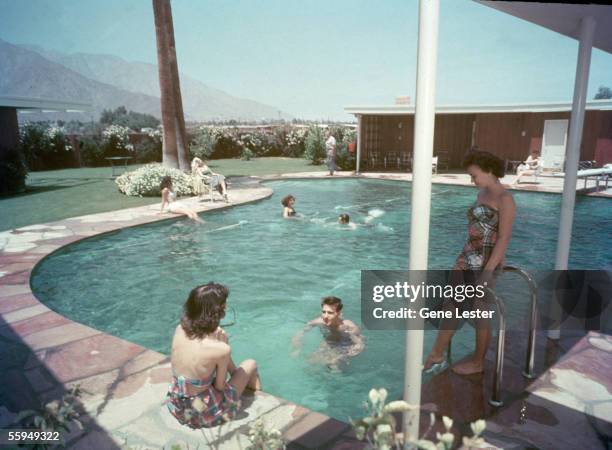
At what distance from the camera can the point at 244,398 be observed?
11.5ft

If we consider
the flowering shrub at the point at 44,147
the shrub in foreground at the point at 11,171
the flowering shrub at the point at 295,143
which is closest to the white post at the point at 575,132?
the shrub in foreground at the point at 11,171

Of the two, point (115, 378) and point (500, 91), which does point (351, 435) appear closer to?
point (115, 378)

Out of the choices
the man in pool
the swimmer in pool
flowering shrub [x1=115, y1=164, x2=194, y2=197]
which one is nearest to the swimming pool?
the man in pool

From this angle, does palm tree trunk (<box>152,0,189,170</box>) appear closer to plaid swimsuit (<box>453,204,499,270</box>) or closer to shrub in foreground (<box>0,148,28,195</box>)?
shrub in foreground (<box>0,148,28,195</box>)

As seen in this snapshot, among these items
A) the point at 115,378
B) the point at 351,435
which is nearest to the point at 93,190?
the point at 115,378

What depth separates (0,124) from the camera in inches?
571

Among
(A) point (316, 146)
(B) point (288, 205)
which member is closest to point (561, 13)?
(B) point (288, 205)

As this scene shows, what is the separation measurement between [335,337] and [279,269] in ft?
10.3

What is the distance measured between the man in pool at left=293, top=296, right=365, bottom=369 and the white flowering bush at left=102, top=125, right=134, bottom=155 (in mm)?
22634

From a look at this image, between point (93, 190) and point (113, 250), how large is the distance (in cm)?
751

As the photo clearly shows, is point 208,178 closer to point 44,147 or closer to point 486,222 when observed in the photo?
point 486,222

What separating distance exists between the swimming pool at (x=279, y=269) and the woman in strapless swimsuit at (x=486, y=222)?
75.0 inches

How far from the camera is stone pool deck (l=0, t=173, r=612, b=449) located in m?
2.92

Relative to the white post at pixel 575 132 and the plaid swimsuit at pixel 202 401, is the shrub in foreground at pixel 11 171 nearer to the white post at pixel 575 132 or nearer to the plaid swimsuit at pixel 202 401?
the plaid swimsuit at pixel 202 401
